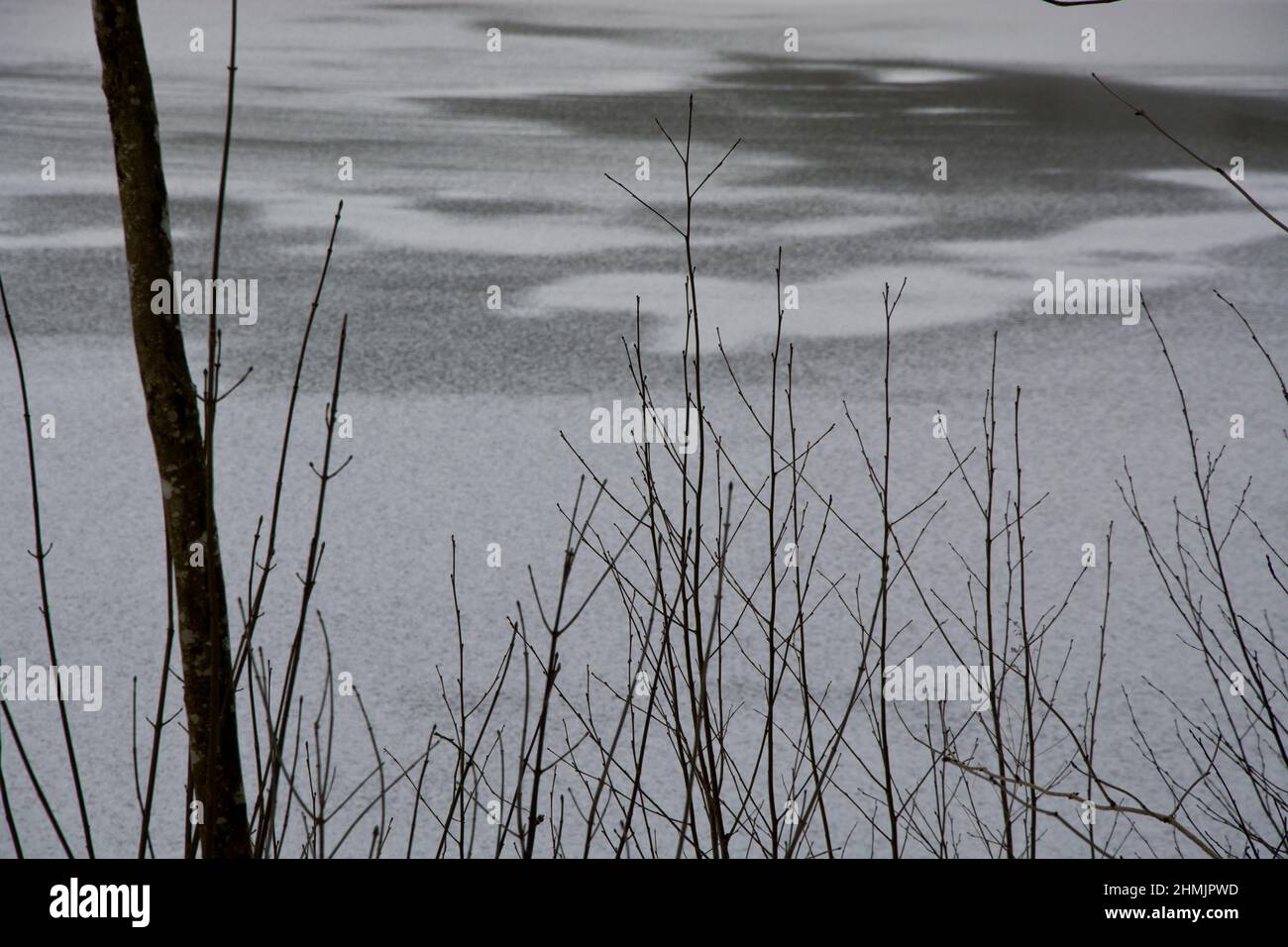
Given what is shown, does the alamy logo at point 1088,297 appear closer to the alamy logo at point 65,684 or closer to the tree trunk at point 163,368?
the alamy logo at point 65,684

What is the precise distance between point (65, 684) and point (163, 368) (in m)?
2.01

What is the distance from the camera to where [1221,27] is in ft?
36.6

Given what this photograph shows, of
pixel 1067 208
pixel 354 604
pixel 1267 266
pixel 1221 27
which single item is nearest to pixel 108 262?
pixel 354 604

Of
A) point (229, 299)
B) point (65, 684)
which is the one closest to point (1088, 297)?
point (229, 299)

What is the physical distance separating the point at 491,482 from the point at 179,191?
306 centimetres

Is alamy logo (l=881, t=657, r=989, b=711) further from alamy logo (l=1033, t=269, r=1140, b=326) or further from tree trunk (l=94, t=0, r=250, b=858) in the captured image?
alamy logo (l=1033, t=269, r=1140, b=326)

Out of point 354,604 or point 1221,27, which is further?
point 1221,27

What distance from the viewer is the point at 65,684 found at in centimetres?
271

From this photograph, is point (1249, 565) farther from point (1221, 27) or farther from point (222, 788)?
point (1221, 27)

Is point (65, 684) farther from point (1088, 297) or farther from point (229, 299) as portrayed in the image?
point (1088, 297)
